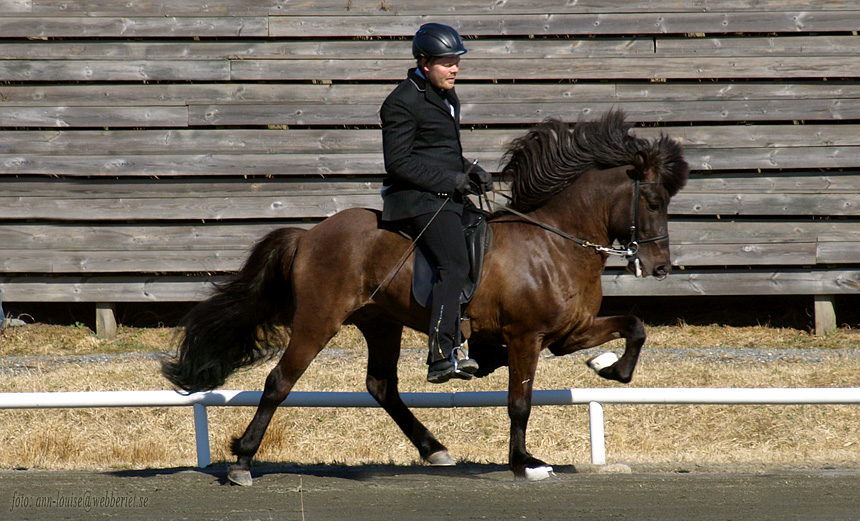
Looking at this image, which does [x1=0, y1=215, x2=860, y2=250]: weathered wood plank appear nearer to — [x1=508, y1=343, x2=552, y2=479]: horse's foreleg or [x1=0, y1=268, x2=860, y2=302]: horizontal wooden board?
[x1=0, y1=268, x2=860, y2=302]: horizontal wooden board

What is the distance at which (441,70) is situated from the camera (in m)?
5.53

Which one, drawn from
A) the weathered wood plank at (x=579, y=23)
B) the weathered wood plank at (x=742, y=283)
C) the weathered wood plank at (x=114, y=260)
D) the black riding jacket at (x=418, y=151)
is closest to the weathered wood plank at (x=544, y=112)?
the weathered wood plank at (x=579, y=23)

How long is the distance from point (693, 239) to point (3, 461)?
7265 millimetres

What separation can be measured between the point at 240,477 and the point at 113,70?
632cm

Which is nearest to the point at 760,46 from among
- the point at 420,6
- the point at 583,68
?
the point at 583,68

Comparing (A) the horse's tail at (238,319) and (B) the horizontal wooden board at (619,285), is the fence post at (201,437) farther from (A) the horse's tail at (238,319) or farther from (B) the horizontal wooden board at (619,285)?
(B) the horizontal wooden board at (619,285)

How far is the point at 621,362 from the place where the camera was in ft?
18.5

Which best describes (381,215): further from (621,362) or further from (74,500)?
(74,500)

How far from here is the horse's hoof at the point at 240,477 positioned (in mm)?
5665

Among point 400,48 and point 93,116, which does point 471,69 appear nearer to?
point 400,48

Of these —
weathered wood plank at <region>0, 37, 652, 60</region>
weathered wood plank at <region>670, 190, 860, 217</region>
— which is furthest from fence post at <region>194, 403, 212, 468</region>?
weathered wood plank at <region>670, 190, 860, 217</region>

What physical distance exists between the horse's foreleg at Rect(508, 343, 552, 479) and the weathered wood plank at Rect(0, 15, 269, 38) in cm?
615

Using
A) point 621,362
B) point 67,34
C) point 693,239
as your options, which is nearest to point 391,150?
point 621,362

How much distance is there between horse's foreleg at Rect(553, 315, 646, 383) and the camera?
221 inches
